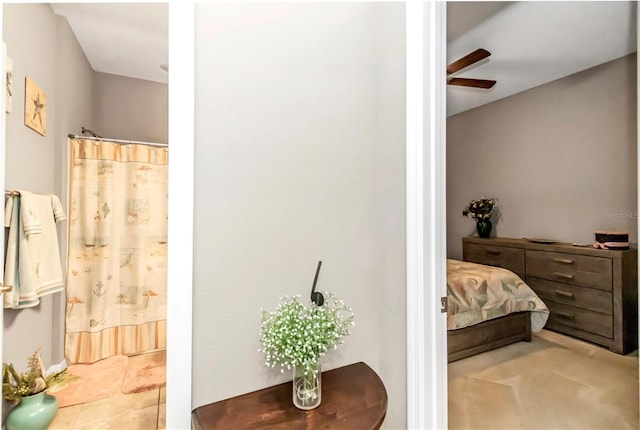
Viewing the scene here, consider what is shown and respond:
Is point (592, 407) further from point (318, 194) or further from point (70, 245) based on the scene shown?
point (70, 245)

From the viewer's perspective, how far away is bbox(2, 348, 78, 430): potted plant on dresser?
1.60 meters

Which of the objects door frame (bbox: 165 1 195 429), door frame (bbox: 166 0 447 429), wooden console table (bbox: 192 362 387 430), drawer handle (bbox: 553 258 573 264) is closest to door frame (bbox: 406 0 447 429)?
door frame (bbox: 166 0 447 429)

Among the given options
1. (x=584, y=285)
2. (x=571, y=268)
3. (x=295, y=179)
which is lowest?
(x=584, y=285)

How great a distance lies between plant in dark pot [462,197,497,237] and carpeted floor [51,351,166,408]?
11.5 feet

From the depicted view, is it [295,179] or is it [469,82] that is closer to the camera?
[295,179]

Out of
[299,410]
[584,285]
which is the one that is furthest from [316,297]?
[584,285]

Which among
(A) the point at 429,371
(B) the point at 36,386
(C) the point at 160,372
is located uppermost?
(A) the point at 429,371

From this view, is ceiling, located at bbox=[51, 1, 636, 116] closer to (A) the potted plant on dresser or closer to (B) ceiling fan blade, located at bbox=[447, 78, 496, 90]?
(B) ceiling fan blade, located at bbox=[447, 78, 496, 90]

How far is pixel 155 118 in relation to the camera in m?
3.37

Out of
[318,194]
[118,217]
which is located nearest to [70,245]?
[118,217]

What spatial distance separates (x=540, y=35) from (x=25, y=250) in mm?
3581

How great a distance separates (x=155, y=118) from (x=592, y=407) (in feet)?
13.2

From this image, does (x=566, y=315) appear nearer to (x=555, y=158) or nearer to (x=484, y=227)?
(x=484, y=227)

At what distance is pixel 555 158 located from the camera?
315 centimetres
